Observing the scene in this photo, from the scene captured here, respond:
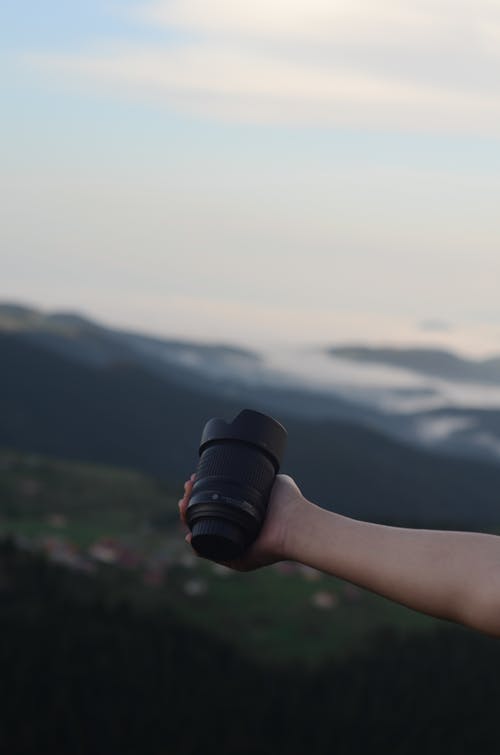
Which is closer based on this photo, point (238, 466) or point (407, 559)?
point (407, 559)

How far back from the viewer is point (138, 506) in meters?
34.7

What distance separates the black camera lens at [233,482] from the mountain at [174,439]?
41169 millimetres

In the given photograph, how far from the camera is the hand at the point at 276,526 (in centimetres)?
397

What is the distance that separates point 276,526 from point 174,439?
56.2 m

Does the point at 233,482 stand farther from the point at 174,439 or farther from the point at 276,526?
the point at 174,439

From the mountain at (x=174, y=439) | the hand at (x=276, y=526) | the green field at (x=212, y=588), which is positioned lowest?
the hand at (x=276, y=526)

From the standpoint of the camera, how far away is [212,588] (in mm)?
26781

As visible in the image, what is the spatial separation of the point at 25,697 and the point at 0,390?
43.1 m

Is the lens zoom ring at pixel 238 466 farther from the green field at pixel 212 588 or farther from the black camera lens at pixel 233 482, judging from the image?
the green field at pixel 212 588

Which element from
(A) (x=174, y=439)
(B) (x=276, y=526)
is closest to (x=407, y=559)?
(B) (x=276, y=526)

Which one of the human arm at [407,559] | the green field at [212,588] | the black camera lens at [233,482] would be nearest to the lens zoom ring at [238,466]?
the black camera lens at [233,482]

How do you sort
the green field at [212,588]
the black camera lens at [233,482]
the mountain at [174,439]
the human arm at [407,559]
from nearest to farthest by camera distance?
the human arm at [407,559], the black camera lens at [233,482], the green field at [212,588], the mountain at [174,439]

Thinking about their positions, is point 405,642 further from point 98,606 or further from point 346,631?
point 98,606

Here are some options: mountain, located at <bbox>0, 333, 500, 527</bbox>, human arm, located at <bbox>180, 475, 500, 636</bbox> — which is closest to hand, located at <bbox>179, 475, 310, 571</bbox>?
human arm, located at <bbox>180, 475, 500, 636</bbox>
